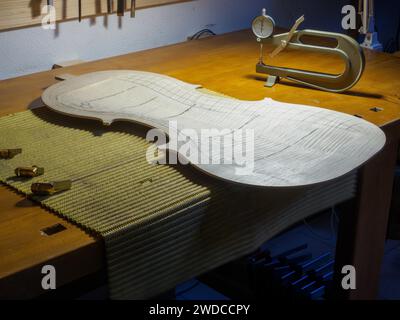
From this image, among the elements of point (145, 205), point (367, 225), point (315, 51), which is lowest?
point (367, 225)

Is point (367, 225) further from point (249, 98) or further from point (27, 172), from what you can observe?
point (27, 172)

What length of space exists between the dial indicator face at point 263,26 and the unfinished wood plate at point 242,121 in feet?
0.80

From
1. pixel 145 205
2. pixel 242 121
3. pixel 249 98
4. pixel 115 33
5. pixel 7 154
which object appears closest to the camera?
pixel 145 205

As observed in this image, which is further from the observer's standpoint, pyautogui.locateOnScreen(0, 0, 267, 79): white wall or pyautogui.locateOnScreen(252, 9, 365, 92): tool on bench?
pyautogui.locateOnScreen(0, 0, 267, 79): white wall

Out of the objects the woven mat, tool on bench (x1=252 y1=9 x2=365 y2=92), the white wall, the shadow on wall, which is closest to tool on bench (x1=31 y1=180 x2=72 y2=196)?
the woven mat

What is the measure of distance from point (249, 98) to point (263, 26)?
8.9 inches

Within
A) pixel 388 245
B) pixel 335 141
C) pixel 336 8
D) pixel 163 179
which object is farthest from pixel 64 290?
pixel 336 8

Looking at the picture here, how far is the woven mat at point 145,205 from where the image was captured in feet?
3.10

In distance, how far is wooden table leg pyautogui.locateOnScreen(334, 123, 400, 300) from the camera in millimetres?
1454

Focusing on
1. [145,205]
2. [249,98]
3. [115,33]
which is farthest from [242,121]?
[115,33]

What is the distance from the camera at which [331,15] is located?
2.65 m

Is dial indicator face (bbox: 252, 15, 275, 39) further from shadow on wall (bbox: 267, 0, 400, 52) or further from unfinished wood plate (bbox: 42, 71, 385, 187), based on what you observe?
shadow on wall (bbox: 267, 0, 400, 52)

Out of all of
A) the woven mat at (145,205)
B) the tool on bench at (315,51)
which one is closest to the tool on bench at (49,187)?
the woven mat at (145,205)

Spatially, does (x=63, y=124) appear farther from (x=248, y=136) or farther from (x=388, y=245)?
(x=388, y=245)
